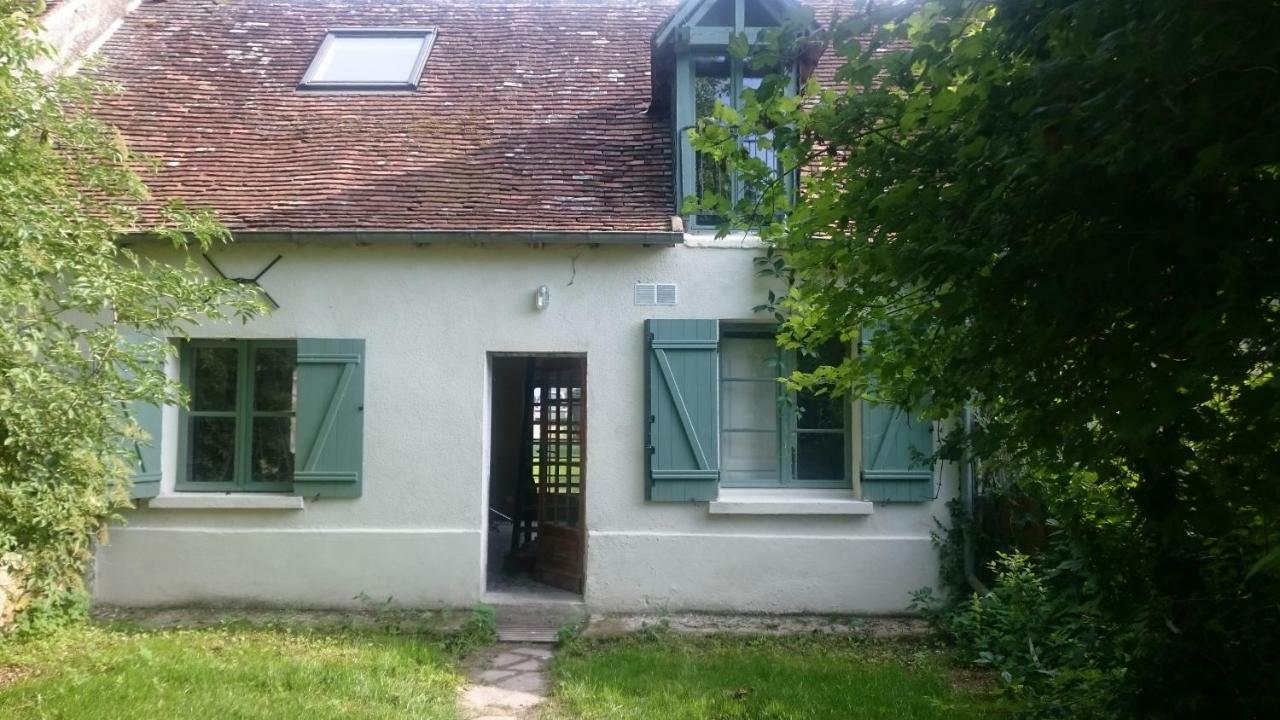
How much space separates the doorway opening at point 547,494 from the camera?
7594mm

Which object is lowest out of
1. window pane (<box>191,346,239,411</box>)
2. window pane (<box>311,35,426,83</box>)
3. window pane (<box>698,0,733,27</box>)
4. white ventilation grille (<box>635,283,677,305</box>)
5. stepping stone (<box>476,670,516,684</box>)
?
stepping stone (<box>476,670,516,684</box>)

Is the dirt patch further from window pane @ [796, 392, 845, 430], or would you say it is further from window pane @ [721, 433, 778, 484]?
window pane @ [796, 392, 845, 430]

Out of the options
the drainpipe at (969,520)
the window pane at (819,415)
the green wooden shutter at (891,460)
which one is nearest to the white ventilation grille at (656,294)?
the window pane at (819,415)

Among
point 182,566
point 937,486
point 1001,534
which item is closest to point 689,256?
point 937,486

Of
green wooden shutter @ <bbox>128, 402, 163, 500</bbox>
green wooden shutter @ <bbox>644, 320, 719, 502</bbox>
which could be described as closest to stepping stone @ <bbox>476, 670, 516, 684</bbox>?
green wooden shutter @ <bbox>644, 320, 719, 502</bbox>

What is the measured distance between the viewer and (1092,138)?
202 centimetres

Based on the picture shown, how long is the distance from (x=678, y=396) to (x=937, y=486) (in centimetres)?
223

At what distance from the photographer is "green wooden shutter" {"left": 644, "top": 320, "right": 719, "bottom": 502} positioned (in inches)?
268

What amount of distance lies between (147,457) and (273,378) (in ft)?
3.61

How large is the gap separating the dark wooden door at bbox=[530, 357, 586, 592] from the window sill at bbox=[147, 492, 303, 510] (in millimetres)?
2249

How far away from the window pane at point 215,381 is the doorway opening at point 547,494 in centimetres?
227

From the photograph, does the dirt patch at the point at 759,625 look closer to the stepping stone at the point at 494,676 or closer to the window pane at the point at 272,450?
the stepping stone at the point at 494,676

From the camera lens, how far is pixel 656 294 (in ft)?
23.0

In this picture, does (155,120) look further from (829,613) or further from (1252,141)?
(1252,141)
